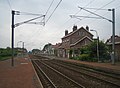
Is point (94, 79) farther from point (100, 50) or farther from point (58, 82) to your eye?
point (100, 50)

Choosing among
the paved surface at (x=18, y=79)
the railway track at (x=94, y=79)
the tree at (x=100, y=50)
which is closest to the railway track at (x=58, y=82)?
the railway track at (x=94, y=79)

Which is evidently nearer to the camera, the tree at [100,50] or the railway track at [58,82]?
the railway track at [58,82]

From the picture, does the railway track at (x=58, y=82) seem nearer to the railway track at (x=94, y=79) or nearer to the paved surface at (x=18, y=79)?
the railway track at (x=94, y=79)

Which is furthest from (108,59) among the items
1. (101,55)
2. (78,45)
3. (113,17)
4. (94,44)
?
(78,45)

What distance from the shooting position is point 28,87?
39.6 ft

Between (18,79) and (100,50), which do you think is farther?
(100,50)

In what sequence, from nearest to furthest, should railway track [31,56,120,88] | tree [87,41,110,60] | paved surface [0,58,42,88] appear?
paved surface [0,58,42,88] → railway track [31,56,120,88] → tree [87,41,110,60]

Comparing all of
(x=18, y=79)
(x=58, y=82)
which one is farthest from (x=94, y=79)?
(x=18, y=79)

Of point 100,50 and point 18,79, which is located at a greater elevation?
point 100,50

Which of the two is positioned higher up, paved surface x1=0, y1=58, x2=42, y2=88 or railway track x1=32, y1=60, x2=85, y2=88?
paved surface x1=0, y1=58, x2=42, y2=88

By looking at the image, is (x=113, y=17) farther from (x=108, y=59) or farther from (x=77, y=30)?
(x=77, y=30)

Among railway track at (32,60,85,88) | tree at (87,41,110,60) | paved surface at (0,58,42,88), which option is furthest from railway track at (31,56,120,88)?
tree at (87,41,110,60)

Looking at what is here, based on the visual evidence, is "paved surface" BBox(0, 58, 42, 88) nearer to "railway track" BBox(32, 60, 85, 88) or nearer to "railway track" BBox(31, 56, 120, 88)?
"railway track" BBox(32, 60, 85, 88)

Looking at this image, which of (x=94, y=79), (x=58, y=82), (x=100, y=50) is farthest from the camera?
(x=100, y=50)
